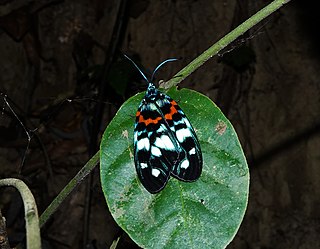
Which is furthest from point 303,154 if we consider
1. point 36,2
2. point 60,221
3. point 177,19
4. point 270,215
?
point 36,2

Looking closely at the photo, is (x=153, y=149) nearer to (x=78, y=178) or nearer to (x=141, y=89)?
(x=78, y=178)

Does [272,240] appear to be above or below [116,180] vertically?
below

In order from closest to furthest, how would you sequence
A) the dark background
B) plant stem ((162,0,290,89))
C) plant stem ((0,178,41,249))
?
plant stem ((0,178,41,249)) → plant stem ((162,0,290,89)) → the dark background

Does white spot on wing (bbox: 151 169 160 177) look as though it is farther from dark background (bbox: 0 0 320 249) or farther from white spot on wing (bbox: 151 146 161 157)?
dark background (bbox: 0 0 320 249)

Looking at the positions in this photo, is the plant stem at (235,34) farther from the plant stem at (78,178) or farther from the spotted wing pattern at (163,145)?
the plant stem at (78,178)

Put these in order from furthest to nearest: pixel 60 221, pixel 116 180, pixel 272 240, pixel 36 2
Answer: pixel 36 2, pixel 60 221, pixel 272 240, pixel 116 180

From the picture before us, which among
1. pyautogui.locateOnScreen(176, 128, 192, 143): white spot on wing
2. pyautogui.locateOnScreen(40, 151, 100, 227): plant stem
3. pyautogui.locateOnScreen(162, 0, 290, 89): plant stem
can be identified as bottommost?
pyautogui.locateOnScreen(176, 128, 192, 143): white spot on wing

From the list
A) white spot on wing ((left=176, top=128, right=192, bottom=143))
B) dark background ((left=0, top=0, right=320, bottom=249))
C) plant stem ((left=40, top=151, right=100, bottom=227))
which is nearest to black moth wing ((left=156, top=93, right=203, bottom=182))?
white spot on wing ((left=176, top=128, right=192, bottom=143))

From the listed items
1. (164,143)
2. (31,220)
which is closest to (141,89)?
(164,143)

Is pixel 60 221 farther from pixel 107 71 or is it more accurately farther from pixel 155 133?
pixel 155 133
